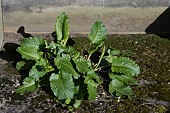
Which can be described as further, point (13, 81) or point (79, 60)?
point (13, 81)

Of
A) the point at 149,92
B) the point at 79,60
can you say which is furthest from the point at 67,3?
the point at 149,92

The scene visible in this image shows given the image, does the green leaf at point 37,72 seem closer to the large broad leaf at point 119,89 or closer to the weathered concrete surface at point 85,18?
the large broad leaf at point 119,89

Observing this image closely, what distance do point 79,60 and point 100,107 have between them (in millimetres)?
391

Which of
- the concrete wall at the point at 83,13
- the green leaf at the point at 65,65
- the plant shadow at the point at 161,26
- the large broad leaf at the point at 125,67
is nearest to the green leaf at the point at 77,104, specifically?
the green leaf at the point at 65,65

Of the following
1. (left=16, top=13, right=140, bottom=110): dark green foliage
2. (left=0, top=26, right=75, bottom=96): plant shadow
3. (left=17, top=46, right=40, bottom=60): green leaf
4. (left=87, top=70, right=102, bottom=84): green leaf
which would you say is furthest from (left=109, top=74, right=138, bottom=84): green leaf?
(left=17, top=46, right=40, bottom=60): green leaf

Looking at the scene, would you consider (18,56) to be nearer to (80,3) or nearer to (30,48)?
(30,48)

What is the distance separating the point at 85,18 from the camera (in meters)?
4.16

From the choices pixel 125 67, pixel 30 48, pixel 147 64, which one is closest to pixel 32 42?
pixel 30 48

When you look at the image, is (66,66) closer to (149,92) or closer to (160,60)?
(149,92)

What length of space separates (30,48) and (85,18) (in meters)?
0.94

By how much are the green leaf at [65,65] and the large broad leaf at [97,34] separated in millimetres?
374

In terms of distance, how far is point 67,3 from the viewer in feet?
13.4

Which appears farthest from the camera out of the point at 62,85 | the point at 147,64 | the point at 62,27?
the point at 147,64

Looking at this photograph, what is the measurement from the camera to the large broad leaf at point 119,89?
327 cm
